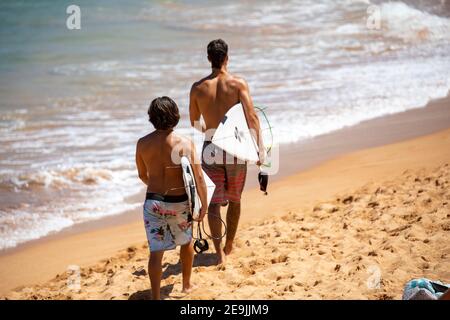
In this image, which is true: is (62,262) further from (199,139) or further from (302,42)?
(302,42)

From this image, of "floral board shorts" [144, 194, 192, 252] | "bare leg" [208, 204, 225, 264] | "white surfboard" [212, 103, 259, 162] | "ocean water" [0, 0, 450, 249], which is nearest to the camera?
"floral board shorts" [144, 194, 192, 252]

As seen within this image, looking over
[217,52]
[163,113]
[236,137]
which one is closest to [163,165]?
[163,113]

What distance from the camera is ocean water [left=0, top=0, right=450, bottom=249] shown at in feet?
27.1

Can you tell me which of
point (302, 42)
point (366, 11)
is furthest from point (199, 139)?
point (366, 11)

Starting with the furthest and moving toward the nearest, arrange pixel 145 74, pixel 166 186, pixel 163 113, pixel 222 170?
1. pixel 145 74
2. pixel 222 170
3. pixel 166 186
4. pixel 163 113

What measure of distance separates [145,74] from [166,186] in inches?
387

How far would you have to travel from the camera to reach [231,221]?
5570 millimetres

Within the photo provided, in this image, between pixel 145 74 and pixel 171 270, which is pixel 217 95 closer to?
pixel 171 270

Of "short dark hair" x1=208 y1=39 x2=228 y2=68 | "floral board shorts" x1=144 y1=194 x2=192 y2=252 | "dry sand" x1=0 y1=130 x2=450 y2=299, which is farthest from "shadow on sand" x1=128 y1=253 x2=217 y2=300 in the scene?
"short dark hair" x1=208 y1=39 x2=228 y2=68

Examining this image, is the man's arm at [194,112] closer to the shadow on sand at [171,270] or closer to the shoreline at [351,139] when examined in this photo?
the shadow on sand at [171,270]

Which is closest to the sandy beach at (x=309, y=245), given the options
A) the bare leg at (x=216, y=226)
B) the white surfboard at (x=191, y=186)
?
the bare leg at (x=216, y=226)

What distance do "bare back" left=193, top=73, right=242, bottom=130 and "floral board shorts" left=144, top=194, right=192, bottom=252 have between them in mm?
995

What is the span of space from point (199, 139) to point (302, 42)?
25.4 ft

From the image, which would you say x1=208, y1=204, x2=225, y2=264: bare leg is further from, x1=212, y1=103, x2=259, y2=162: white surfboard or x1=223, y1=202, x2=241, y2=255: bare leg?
x1=212, y1=103, x2=259, y2=162: white surfboard
